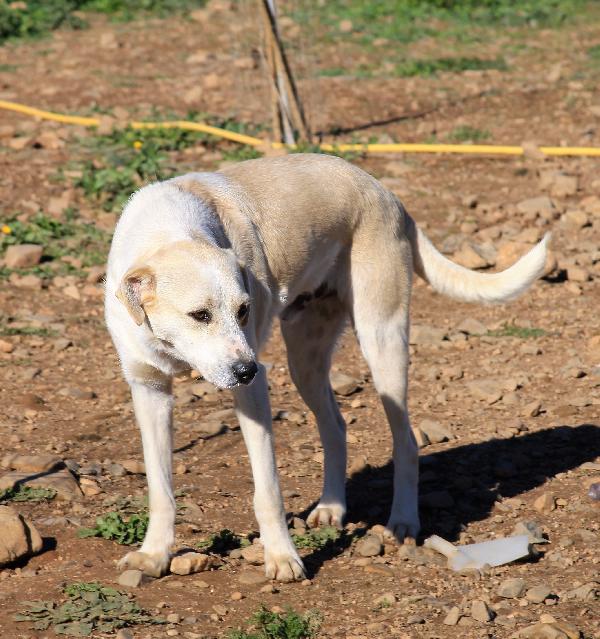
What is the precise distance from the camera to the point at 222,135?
11.9m

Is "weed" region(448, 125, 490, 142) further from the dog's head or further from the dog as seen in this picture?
the dog's head

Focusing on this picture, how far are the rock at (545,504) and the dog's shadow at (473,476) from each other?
0.24m

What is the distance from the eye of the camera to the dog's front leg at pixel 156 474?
5363 millimetres

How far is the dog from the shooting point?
479 cm

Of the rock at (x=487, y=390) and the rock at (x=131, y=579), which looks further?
the rock at (x=487, y=390)

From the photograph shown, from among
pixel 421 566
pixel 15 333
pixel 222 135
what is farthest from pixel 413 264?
pixel 222 135

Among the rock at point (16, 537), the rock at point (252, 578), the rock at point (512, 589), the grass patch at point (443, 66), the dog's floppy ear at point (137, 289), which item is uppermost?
the dog's floppy ear at point (137, 289)

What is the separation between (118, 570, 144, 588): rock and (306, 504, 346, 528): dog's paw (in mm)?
1144

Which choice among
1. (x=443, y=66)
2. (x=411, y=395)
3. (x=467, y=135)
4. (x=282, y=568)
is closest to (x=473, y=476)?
(x=411, y=395)

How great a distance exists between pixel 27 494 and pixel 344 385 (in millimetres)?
2354

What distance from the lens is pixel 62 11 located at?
17.4 meters

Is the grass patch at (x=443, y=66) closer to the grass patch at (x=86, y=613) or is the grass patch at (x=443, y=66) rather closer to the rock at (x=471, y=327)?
the rock at (x=471, y=327)

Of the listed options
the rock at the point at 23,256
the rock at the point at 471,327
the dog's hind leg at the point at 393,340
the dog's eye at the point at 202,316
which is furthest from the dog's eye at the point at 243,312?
the rock at the point at 23,256

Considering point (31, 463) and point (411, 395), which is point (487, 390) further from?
point (31, 463)
